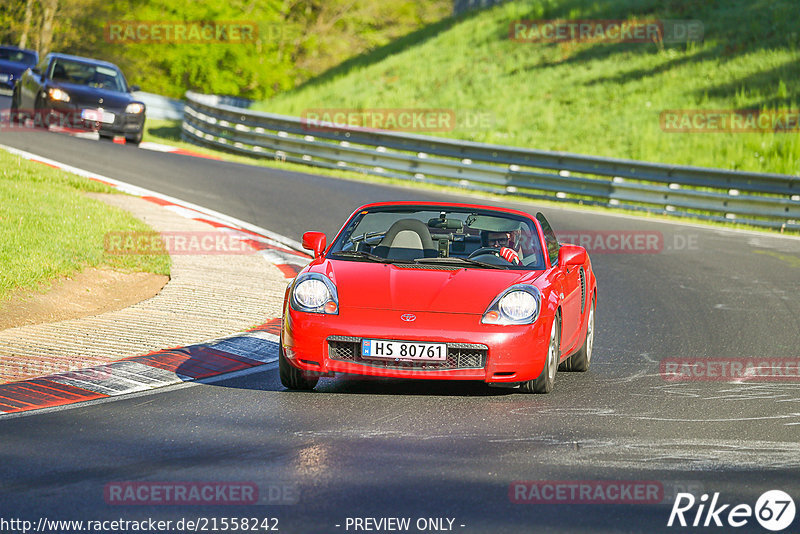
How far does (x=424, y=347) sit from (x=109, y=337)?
2948 mm

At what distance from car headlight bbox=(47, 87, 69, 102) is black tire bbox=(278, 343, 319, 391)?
17107 millimetres

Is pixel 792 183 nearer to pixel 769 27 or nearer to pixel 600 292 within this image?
pixel 600 292

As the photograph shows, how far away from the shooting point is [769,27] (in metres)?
31.8

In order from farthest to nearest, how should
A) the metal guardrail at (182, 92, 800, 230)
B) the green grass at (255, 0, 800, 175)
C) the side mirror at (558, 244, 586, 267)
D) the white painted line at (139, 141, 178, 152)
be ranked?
1. the green grass at (255, 0, 800, 175)
2. the white painted line at (139, 141, 178, 152)
3. the metal guardrail at (182, 92, 800, 230)
4. the side mirror at (558, 244, 586, 267)

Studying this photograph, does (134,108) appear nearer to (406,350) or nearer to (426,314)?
(426,314)

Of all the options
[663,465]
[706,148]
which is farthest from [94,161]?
[663,465]

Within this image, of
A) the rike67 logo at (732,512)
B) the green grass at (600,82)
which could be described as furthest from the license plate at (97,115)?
the rike67 logo at (732,512)

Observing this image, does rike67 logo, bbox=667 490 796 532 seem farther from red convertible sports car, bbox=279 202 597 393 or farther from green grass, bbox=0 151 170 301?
green grass, bbox=0 151 170 301

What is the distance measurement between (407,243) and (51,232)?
18.6ft

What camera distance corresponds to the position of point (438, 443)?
5.99 metres

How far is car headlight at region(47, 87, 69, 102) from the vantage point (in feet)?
75.1

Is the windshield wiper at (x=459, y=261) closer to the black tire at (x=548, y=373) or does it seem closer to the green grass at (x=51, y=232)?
the black tire at (x=548, y=373)

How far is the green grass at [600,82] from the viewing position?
27156 mm

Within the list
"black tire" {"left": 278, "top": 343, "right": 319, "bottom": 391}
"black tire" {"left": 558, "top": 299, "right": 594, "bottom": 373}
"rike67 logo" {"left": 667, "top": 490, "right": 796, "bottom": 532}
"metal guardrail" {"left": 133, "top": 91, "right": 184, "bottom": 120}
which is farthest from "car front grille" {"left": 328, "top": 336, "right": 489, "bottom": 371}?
"metal guardrail" {"left": 133, "top": 91, "right": 184, "bottom": 120}
